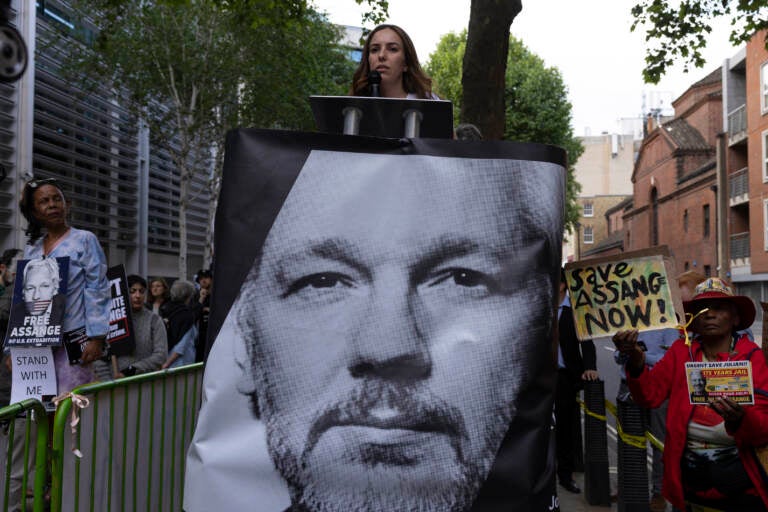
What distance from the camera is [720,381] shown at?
3508 mm

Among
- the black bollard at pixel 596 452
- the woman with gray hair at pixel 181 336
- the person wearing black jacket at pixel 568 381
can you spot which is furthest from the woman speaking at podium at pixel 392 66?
the woman with gray hair at pixel 181 336

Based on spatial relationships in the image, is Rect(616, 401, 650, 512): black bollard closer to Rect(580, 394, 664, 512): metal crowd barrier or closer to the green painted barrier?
Rect(580, 394, 664, 512): metal crowd barrier

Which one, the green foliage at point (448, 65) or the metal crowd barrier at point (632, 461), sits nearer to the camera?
the metal crowd barrier at point (632, 461)

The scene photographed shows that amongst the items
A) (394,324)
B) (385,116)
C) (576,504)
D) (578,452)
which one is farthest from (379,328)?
(578,452)

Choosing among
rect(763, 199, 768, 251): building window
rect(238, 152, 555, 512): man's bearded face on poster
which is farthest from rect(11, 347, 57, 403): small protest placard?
rect(763, 199, 768, 251): building window

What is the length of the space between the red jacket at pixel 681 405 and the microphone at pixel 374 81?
1.84 metres

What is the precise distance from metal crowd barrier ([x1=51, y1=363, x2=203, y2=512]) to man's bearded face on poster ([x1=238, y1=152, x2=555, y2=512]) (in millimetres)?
1506

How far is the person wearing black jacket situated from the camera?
7000mm

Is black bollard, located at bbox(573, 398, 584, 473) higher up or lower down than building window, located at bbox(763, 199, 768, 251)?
lower down

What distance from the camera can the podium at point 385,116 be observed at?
2574mm

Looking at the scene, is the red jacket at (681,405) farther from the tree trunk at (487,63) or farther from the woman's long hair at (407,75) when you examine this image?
the tree trunk at (487,63)

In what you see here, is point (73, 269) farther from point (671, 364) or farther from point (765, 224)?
point (765, 224)

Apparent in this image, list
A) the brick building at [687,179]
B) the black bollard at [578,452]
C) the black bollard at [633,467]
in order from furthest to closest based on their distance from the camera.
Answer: the brick building at [687,179], the black bollard at [578,452], the black bollard at [633,467]

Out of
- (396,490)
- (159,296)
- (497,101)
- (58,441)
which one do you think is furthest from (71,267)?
(159,296)
